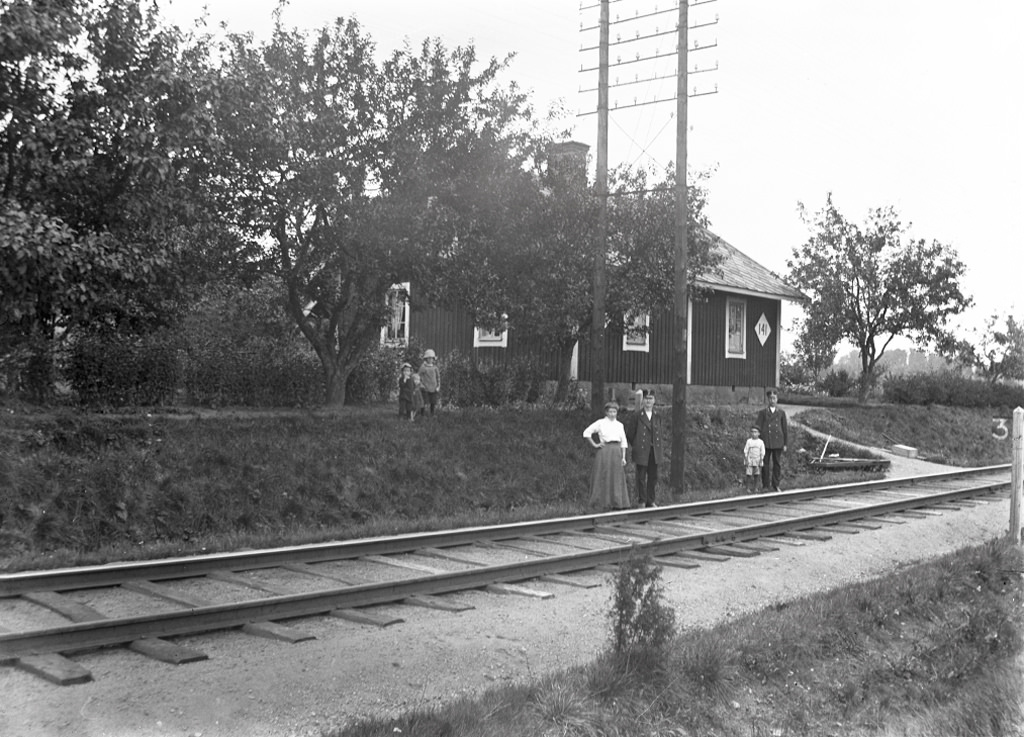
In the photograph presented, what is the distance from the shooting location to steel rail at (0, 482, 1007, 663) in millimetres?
6062

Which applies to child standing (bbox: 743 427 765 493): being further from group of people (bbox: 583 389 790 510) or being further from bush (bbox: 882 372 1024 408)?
bush (bbox: 882 372 1024 408)

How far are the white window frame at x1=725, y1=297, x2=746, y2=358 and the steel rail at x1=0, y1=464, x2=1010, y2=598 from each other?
1712 cm

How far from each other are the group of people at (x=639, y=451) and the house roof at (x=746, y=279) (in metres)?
11.2

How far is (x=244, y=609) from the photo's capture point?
7012mm

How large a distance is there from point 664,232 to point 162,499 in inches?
507

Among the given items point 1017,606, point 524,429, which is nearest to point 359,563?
point 1017,606

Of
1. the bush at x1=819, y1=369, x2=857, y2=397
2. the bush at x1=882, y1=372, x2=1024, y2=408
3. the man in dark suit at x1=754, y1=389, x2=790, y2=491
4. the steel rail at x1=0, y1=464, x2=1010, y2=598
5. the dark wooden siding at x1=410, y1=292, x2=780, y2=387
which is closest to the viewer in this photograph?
the steel rail at x1=0, y1=464, x2=1010, y2=598

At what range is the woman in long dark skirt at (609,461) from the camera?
559 inches

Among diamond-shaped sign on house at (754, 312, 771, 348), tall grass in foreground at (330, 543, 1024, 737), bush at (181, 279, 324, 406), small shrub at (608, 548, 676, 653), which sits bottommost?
tall grass in foreground at (330, 543, 1024, 737)

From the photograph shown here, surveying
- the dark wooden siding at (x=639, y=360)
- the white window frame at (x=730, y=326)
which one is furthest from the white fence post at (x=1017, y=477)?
the white window frame at (x=730, y=326)

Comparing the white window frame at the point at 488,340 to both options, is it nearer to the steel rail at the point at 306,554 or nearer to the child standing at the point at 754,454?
the child standing at the point at 754,454

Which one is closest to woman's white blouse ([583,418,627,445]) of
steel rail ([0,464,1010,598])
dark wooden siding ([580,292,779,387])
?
steel rail ([0,464,1010,598])

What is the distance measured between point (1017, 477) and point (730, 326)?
2144 centimetres

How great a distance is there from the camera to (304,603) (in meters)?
7.42
